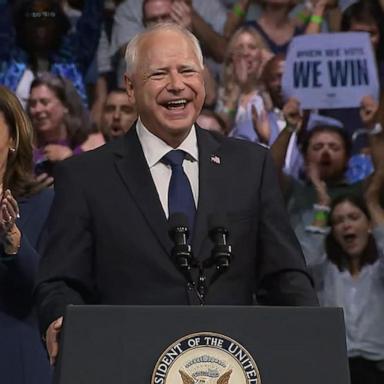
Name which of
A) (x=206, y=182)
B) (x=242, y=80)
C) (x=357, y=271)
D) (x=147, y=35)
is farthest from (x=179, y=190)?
(x=242, y=80)

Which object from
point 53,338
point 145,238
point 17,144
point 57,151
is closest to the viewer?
point 53,338

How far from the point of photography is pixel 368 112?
187 inches

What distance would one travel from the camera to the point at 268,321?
1.89 meters

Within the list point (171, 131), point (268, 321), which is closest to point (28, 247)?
point (171, 131)

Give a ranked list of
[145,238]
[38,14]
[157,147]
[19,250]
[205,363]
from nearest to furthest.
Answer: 1. [205,363]
2. [145,238]
3. [157,147]
4. [19,250]
5. [38,14]

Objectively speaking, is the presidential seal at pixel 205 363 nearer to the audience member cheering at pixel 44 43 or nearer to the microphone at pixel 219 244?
the microphone at pixel 219 244

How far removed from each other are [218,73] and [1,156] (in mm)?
2416

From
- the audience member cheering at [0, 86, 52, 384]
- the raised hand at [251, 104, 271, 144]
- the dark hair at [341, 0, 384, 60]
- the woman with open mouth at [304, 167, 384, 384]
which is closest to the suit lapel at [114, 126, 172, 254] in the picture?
the audience member cheering at [0, 86, 52, 384]

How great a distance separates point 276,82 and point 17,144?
94.2 inches

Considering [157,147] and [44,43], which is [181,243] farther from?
[44,43]

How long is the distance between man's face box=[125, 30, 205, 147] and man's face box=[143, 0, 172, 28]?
2.68m

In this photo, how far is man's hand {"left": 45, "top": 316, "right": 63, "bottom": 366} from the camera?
1960 mm

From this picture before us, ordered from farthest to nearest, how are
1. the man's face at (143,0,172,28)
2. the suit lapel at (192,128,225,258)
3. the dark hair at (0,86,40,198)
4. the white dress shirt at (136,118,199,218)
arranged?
the man's face at (143,0,172,28) → the dark hair at (0,86,40,198) → the white dress shirt at (136,118,199,218) → the suit lapel at (192,128,225,258)

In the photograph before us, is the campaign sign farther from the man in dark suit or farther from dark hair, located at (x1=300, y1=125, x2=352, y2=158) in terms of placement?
the man in dark suit
